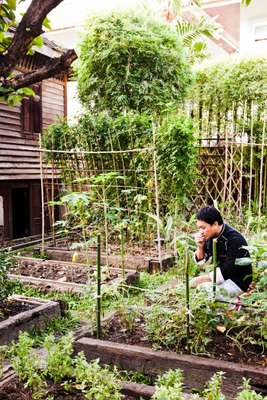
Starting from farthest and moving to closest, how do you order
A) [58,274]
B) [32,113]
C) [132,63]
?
[32,113] → [132,63] → [58,274]

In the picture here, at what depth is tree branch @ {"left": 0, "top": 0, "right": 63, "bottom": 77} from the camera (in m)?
1.44

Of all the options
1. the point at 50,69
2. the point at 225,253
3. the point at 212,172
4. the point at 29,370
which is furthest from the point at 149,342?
the point at 212,172

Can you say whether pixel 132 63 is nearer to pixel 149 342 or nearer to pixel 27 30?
pixel 149 342

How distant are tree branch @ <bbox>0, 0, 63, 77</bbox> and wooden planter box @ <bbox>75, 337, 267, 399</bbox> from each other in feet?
6.99

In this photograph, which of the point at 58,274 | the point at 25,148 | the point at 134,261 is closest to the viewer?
the point at 58,274

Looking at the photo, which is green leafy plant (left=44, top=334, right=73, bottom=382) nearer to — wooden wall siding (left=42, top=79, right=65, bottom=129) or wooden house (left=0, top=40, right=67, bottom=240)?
wooden house (left=0, top=40, right=67, bottom=240)

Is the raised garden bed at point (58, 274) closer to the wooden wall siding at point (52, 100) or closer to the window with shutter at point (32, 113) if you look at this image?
the window with shutter at point (32, 113)

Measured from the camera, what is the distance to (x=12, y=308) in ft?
13.6

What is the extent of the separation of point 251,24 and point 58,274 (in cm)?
1154

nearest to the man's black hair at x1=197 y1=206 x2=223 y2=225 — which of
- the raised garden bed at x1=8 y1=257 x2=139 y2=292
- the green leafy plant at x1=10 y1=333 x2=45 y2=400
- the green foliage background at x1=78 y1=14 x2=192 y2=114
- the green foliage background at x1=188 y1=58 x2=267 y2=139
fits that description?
the raised garden bed at x1=8 y1=257 x2=139 y2=292

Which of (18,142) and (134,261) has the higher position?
(18,142)

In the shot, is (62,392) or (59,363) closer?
(62,392)

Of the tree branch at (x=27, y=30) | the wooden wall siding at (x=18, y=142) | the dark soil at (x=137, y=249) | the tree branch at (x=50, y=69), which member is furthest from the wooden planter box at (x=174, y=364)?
the wooden wall siding at (x=18, y=142)

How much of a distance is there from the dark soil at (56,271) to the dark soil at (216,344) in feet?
7.10
